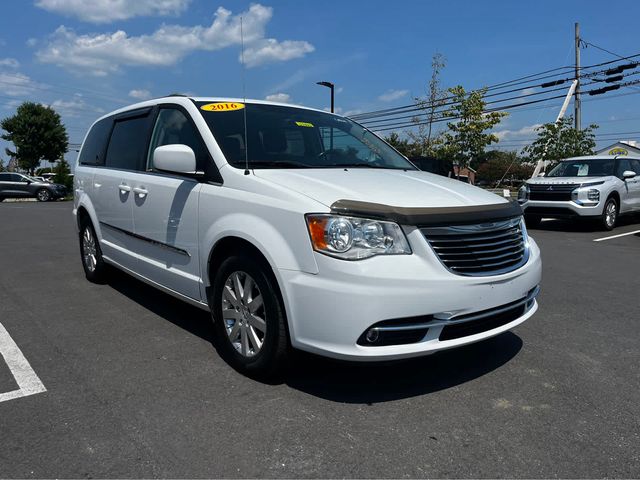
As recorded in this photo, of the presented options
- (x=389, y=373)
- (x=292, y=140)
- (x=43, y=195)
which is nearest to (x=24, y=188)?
(x=43, y=195)

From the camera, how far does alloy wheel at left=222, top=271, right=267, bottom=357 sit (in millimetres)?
3100

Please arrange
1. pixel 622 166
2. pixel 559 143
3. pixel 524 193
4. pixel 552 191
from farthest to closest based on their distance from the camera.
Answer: pixel 559 143
pixel 622 166
pixel 524 193
pixel 552 191

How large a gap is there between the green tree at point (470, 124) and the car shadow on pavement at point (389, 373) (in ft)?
59.5

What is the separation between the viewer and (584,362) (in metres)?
3.58

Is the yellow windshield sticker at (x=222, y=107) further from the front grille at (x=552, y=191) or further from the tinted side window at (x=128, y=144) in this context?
the front grille at (x=552, y=191)

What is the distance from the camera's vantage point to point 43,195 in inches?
1128

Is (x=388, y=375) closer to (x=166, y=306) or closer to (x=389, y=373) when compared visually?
(x=389, y=373)

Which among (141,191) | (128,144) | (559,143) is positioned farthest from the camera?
(559,143)

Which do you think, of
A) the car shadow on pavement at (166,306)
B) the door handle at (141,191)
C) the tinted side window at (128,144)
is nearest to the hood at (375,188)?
the door handle at (141,191)

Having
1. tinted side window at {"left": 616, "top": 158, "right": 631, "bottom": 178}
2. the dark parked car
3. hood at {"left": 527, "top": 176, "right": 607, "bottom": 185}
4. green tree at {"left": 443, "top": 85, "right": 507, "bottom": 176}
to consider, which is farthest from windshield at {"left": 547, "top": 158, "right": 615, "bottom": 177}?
the dark parked car

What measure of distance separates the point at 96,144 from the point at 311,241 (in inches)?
153

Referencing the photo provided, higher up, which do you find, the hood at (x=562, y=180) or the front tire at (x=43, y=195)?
the hood at (x=562, y=180)

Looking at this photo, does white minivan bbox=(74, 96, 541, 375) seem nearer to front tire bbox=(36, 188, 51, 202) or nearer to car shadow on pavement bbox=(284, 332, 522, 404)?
car shadow on pavement bbox=(284, 332, 522, 404)

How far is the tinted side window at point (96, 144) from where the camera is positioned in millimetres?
5414
